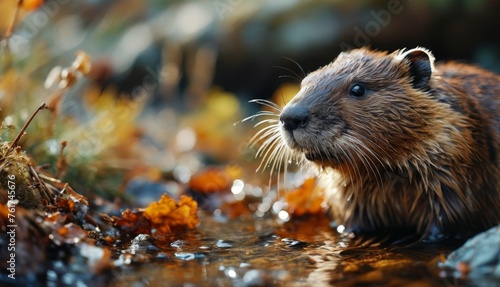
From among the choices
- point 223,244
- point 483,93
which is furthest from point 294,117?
point 483,93

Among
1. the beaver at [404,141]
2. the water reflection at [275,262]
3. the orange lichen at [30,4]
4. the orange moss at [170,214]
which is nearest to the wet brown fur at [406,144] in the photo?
the beaver at [404,141]

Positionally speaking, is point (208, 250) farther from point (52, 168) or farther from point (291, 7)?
point (291, 7)

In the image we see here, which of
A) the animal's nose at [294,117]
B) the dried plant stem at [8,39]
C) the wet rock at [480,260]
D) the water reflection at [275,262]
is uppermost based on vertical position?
the dried plant stem at [8,39]

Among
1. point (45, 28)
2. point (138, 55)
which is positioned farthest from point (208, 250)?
point (45, 28)

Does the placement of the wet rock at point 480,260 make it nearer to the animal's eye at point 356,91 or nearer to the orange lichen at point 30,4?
the animal's eye at point 356,91

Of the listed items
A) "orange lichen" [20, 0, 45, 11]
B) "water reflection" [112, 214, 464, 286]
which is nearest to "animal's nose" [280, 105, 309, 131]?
"water reflection" [112, 214, 464, 286]

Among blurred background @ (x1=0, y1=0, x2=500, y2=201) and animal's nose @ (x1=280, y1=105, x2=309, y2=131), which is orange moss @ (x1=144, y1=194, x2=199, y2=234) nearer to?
animal's nose @ (x1=280, y1=105, x2=309, y2=131)

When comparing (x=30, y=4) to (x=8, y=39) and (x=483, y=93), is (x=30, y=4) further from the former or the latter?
(x=483, y=93)
